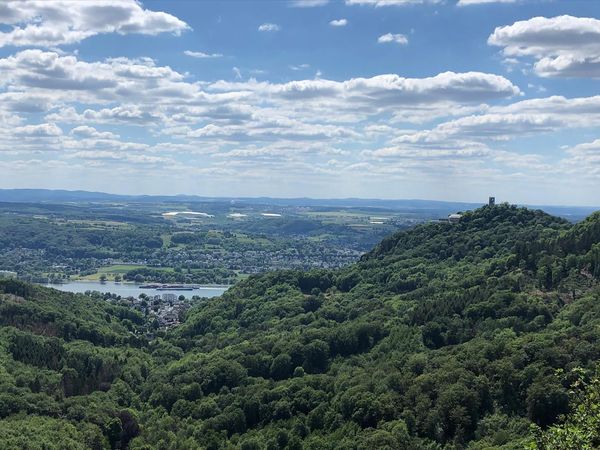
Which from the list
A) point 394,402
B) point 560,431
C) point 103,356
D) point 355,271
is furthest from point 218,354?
point 560,431

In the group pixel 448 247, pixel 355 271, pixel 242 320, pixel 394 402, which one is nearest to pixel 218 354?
pixel 242 320

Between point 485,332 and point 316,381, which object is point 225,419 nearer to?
point 316,381

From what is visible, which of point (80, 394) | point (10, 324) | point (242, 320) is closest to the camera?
point (80, 394)

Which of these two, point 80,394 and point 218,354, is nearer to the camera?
point 80,394

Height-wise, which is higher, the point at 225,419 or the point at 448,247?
the point at 448,247

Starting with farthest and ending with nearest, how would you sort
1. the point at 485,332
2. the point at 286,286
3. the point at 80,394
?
the point at 286,286 < the point at 80,394 < the point at 485,332

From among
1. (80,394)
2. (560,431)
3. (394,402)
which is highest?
(560,431)
